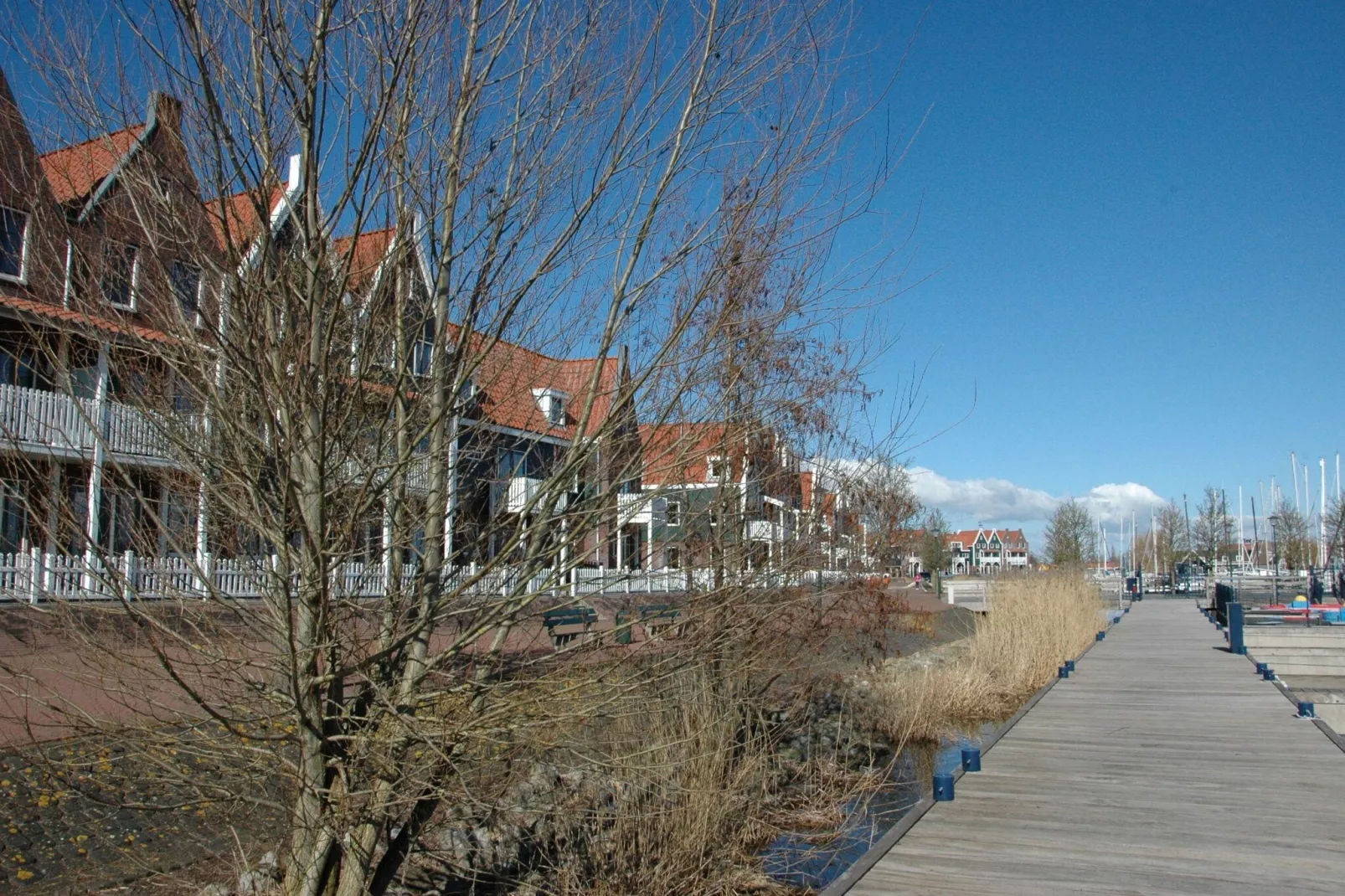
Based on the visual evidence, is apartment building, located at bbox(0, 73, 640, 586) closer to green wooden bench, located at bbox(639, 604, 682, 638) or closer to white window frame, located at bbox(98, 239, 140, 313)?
white window frame, located at bbox(98, 239, 140, 313)

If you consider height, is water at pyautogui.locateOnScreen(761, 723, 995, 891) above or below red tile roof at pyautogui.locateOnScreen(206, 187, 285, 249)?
below

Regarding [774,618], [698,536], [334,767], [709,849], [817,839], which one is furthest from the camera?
[817,839]

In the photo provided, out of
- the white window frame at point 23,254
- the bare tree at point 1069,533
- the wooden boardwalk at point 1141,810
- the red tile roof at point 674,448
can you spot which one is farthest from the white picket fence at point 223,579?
the bare tree at point 1069,533

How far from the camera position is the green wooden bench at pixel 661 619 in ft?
15.1

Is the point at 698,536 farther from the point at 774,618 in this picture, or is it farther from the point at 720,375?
the point at 720,375

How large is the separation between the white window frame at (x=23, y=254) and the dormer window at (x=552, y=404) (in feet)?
6.34

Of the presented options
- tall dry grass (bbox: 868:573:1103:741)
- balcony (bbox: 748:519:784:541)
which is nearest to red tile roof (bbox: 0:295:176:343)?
balcony (bbox: 748:519:784:541)

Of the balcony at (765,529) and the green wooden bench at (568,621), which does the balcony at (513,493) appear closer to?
the green wooden bench at (568,621)

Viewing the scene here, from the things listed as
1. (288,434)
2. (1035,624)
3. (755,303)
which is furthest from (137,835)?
(1035,624)

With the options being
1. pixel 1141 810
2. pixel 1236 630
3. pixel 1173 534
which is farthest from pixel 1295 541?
pixel 1141 810

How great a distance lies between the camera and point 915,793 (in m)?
9.80

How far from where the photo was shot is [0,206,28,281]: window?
13.5 ft

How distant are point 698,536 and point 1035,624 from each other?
1311 centimetres

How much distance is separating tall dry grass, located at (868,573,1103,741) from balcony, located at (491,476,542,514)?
6.11 m
